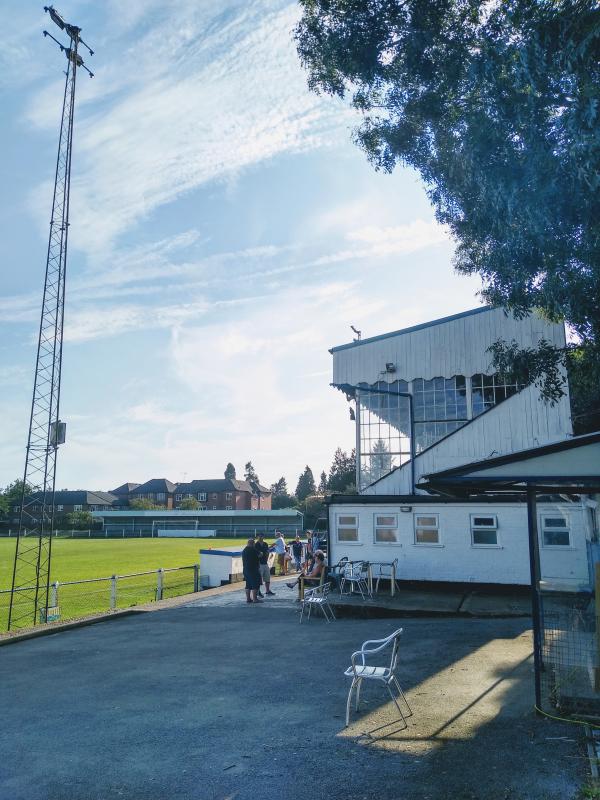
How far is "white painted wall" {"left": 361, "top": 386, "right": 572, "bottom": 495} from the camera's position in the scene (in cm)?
1653

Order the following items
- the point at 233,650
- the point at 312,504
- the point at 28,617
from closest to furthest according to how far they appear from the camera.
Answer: the point at 233,650
the point at 28,617
the point at 312,504

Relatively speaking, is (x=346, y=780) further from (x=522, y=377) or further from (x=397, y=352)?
Answer: (x=397, y=352)

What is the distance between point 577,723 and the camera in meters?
5.95

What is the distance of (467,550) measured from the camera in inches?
639

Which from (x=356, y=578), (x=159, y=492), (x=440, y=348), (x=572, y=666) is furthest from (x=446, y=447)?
(x=159, y=492)

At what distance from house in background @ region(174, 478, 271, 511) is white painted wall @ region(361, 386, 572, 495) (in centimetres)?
9716

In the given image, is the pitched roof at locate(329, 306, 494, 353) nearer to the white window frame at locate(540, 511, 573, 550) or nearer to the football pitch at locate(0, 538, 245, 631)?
the white window frame at locate(540, 511, 573, 550)

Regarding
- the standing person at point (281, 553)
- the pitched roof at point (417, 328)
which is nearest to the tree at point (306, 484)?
the standing person at point (281, 553)

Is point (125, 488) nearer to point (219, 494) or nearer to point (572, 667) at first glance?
point (219, 494)

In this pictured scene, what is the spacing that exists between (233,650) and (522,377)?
28.4ft

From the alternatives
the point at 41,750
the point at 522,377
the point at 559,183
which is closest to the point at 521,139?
the point at 559,183

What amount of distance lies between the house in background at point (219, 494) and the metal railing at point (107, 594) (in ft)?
295

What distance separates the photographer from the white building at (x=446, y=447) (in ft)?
51.3

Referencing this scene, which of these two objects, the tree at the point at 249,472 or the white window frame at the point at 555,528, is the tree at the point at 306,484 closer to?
the tree at the point at 249,472
